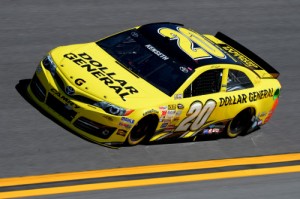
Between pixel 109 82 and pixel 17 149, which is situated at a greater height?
pixel 109 82

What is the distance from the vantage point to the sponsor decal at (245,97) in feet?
39.1

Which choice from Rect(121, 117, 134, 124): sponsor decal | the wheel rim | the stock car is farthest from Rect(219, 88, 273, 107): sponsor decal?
Rect(121, 117, 134, 124): sponsor decal

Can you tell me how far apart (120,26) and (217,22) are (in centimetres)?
226

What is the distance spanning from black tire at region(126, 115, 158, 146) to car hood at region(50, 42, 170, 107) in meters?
0.28

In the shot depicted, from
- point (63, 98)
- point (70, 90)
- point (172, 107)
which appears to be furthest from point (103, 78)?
point (172, 107)

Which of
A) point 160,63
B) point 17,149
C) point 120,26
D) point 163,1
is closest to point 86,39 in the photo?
point 120,26

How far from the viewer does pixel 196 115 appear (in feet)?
38.3

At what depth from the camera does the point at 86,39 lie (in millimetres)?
15555

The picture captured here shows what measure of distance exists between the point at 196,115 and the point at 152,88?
0.80 m

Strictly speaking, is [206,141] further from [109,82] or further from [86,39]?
[86,39]

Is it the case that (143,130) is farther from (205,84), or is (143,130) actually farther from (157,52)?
(157,52)

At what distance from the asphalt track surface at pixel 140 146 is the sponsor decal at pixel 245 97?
0.67 m

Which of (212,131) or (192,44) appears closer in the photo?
(212,131)

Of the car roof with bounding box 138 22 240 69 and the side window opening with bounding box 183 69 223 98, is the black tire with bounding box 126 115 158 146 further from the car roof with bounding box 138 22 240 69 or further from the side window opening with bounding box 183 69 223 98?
the car roof with bounding box 138 22 240 69
